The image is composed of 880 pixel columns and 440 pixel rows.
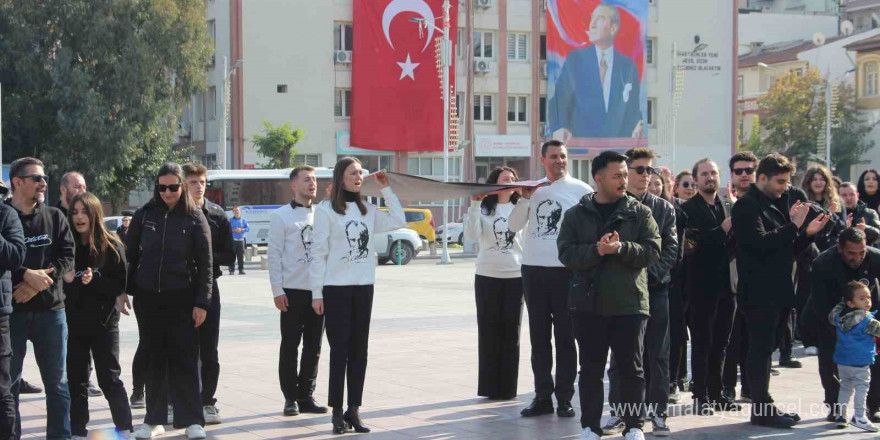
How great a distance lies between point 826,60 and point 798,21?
11.5 meters

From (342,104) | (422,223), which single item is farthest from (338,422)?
(342,104)

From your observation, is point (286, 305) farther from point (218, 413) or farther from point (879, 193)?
point (879, 193)

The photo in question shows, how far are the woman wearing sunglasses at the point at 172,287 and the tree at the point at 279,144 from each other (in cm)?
4144

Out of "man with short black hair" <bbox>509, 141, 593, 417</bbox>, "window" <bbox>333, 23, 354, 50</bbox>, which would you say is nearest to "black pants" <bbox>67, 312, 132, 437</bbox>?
"man with short black hair" <bbox>509, 141, 593, 417</bbox>

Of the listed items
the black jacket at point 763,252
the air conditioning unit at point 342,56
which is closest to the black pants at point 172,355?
the black jacket at point 763,252

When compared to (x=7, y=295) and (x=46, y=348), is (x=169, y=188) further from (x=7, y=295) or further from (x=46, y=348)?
(x=7, y=295)

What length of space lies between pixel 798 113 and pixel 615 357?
61.1 m

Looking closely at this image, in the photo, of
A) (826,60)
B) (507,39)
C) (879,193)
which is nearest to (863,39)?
(826,60)

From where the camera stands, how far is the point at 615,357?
24.8 feet

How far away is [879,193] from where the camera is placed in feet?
41.8

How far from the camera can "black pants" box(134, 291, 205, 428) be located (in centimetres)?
793

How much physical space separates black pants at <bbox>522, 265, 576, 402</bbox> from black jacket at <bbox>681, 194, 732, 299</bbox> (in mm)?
1071

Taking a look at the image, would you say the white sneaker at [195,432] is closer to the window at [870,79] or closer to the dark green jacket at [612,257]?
the dark green jacket at [612,257]

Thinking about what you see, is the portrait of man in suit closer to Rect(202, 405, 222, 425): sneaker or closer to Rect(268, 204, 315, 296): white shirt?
Rect(268, 204, 315, 296): white shirt
